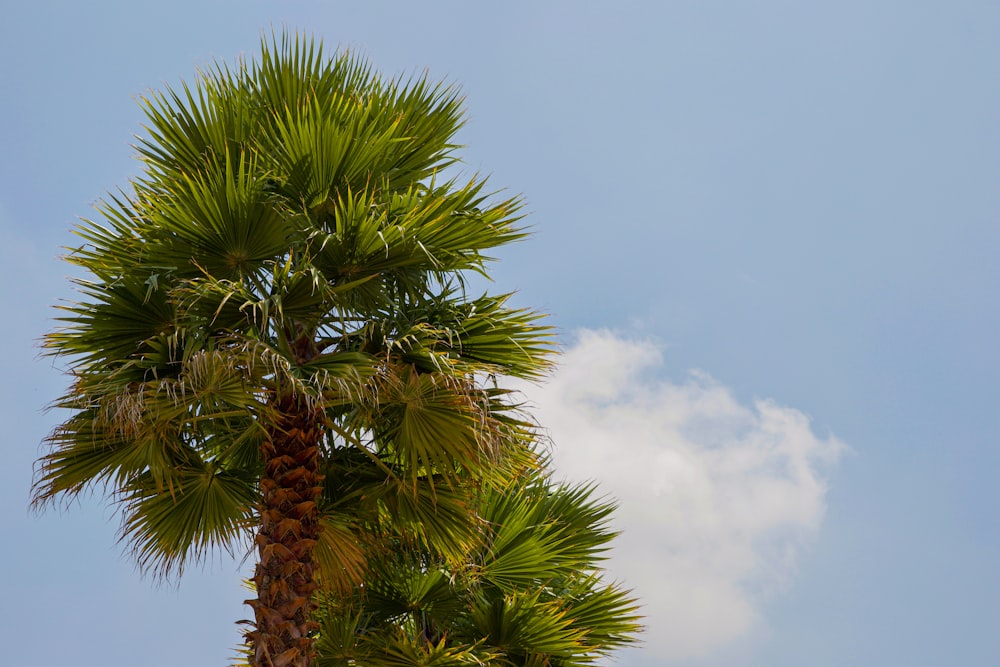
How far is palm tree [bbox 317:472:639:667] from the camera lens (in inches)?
348

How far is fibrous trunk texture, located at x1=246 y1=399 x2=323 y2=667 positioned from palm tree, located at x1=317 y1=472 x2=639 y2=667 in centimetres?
144

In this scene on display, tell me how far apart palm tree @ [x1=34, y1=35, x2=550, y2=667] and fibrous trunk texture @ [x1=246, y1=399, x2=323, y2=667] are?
1 centimetres

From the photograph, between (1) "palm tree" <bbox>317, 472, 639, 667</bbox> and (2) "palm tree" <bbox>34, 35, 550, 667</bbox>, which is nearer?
(2) "palm tree" <bbox>34, 35, 550, 667</bbox>

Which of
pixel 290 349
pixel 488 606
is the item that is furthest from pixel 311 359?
pixel 488 606

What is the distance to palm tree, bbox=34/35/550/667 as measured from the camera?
7043mm

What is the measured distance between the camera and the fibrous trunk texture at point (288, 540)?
716 cm

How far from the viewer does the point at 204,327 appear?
720 cm

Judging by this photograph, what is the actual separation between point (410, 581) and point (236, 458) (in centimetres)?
186

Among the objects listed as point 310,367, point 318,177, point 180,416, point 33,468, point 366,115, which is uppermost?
point 366,115

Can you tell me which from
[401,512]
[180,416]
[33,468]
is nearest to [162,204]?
[180,416]

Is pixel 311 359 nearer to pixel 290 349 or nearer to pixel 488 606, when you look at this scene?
pixel 290 349

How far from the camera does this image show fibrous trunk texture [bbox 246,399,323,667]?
282 inches

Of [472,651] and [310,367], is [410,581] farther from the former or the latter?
[310,367]

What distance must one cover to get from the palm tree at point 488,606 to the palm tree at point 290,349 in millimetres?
688
